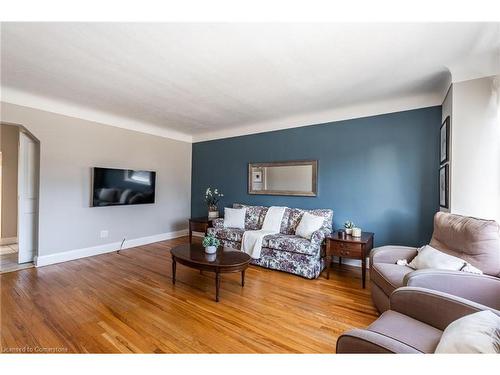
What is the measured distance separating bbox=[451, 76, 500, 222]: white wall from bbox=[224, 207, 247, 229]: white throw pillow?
2988 millimetres

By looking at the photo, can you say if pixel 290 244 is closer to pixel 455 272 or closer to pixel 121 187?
pixel 455 272

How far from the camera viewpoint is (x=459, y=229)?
203cm

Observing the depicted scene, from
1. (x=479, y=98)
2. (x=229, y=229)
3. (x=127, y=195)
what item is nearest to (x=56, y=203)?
(x=127, y=195)

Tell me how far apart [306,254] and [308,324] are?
1167 millimetres

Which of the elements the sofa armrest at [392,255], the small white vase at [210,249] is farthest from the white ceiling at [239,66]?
the small white vase at [210,249]

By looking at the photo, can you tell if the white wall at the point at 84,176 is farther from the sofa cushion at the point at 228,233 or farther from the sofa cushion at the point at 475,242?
the sofa cushion at the point at 475,242

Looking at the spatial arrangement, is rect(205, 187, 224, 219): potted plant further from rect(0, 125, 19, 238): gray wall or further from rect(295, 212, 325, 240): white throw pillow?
rect(0, 125, 19, 238): gray wall

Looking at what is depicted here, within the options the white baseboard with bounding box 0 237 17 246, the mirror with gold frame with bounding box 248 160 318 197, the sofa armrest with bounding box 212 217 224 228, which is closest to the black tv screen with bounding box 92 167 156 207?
the sofa armrest with bounding box 212 217 224 228

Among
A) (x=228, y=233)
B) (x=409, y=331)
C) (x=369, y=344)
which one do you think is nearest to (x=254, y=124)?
(x=228, y=233)

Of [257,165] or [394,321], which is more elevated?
[257,165]

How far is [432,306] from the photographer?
136 cm

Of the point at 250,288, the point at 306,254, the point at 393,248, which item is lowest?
the point at 250,288

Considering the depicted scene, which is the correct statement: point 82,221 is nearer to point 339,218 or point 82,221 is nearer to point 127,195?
point 127,195

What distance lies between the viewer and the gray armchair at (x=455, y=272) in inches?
63.9
